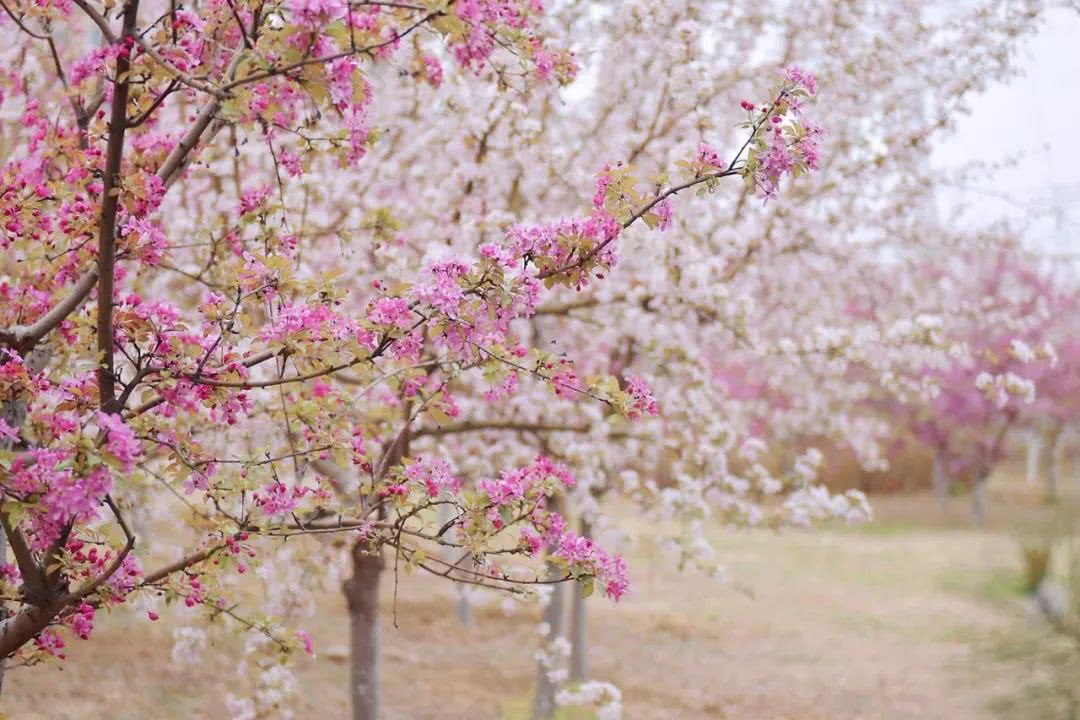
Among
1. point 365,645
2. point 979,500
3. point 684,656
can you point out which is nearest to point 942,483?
point 979,500

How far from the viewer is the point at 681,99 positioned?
592 centimetres

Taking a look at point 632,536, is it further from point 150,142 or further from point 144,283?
point 150,142

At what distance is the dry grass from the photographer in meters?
6.43

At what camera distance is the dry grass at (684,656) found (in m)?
6.43

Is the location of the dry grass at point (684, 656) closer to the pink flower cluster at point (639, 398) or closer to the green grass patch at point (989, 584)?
the green grass patch at point (989, 584)

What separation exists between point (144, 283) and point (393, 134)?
2.54 m

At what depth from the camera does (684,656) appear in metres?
9.77

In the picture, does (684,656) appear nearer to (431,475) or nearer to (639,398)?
(431,475)

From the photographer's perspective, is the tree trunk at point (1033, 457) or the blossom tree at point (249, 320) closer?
the blossom tree at point (249, 320)

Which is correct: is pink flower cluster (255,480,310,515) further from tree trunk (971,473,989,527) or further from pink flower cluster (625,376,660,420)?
tree trunk (971,473,989,527)

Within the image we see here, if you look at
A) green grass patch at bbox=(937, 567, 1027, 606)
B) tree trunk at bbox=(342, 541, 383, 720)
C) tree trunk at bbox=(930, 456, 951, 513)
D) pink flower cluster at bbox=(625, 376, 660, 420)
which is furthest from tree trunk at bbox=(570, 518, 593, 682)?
→ tree trunk at bbox=(930, 456, 951, 513)

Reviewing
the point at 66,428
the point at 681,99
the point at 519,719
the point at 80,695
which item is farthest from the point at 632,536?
the point at 66,428

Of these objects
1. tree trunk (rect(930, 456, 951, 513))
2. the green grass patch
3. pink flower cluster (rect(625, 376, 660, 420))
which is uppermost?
pink flower cluster (rect(625, 376, 660, 420))

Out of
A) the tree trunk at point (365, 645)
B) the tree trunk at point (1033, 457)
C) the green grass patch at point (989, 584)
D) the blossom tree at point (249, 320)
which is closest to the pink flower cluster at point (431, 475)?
the blossom tree at point (249, 320)
